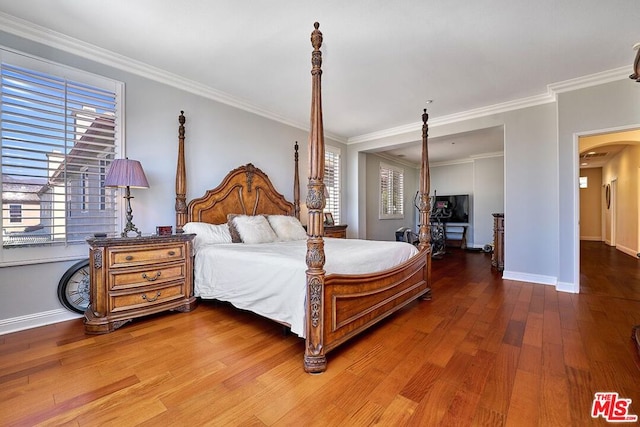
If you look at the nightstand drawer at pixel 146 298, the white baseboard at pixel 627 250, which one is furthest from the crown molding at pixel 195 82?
the white baseboard at pixel 627 250

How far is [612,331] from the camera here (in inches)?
92.9

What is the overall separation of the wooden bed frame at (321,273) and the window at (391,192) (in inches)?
152

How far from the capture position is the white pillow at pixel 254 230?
3409 mm

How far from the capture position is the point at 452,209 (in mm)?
8102

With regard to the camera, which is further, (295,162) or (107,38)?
(295,162)

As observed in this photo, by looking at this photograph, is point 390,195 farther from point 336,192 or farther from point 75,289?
point 75,289

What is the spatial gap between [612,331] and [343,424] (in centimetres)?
257

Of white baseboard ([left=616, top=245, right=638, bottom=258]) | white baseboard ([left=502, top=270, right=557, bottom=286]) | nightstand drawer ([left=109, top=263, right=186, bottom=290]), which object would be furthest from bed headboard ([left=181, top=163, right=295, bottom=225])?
white baseboard ([left=616, top=245, right=638, bottom=258])

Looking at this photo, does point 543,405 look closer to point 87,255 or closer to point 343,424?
point 343,424

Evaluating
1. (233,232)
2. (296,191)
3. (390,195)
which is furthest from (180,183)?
(390,195)

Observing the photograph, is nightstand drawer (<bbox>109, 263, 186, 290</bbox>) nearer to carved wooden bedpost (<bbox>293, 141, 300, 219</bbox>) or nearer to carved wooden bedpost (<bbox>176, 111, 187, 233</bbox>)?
carved wooden bedpost (<bbox>176, 111, 187, 233</bbox>)

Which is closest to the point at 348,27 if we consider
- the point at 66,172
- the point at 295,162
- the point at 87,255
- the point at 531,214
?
the point at 295,162

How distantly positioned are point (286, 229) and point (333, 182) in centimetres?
230

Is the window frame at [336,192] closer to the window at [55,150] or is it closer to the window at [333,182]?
the window at [333,182]
